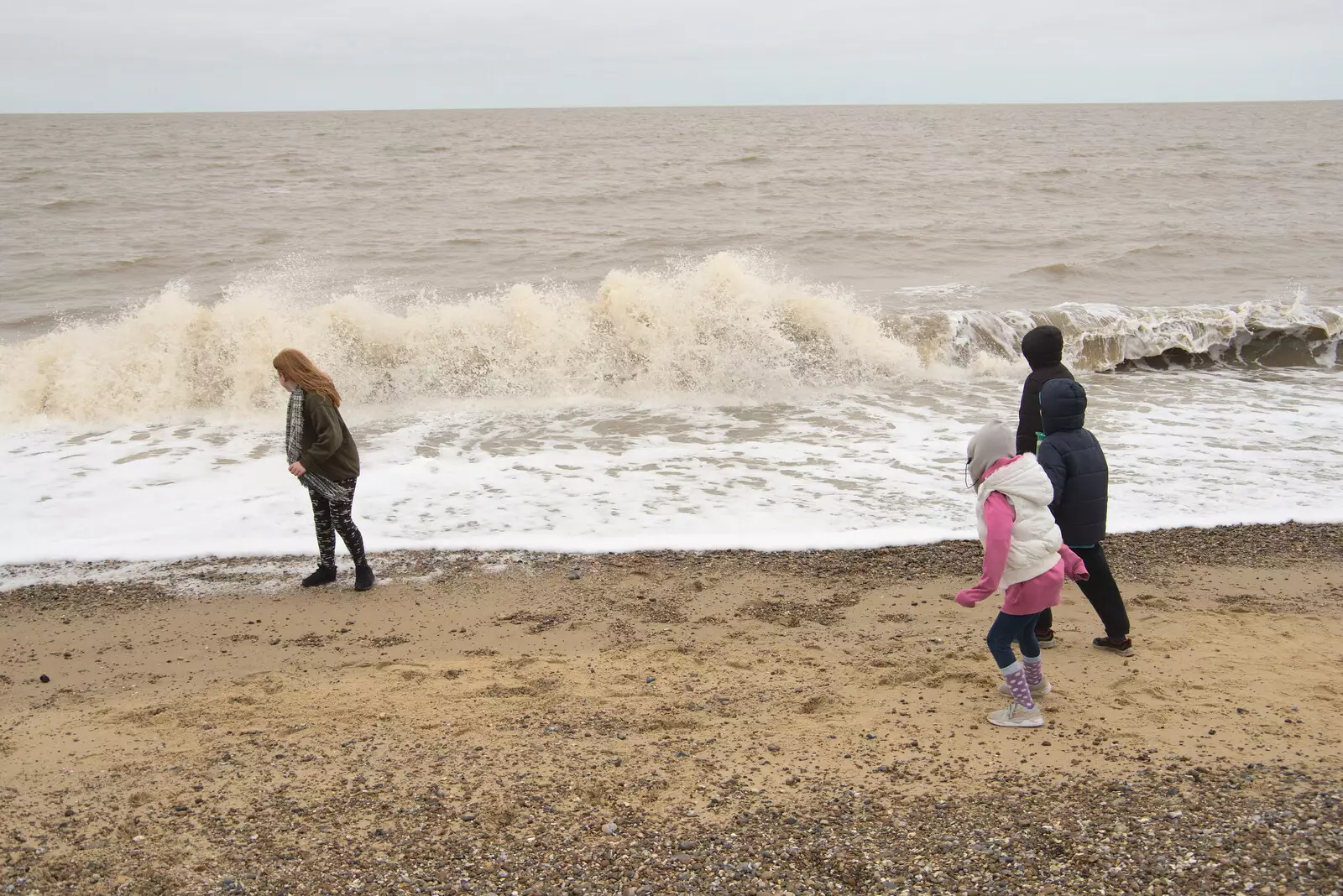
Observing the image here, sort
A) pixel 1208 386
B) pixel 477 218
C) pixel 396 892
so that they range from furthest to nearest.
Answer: pixel 477 218, pixel 1208 386, pixel 396 892

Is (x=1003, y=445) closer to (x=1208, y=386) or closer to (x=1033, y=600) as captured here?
(x=1033, y=600)

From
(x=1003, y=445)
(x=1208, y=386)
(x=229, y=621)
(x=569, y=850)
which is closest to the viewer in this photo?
(x=569, y=850)

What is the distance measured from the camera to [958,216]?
23.4 metres

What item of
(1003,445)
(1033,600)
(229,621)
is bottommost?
(229,621)

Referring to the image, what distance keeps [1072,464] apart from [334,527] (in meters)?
3.88

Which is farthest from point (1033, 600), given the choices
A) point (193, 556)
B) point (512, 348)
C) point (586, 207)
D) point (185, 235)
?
point (586, 207)

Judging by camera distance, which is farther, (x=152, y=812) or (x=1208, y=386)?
(x=1208, y=386)

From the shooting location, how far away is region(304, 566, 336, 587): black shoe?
5.73 m

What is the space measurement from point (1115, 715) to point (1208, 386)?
8367mm

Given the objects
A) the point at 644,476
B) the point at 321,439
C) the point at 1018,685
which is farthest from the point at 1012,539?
the point at 644,476

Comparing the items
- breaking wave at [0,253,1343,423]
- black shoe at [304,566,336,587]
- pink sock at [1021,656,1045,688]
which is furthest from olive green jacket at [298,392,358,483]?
breaking wave at [0,253,1343,423]

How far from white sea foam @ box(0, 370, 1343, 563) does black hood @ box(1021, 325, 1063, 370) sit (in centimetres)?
201

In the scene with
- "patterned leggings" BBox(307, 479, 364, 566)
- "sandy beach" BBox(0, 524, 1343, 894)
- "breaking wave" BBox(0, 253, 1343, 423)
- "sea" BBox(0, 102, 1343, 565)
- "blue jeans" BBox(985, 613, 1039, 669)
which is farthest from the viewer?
"breaking wave" BBox(0, 253, 1343, 423)

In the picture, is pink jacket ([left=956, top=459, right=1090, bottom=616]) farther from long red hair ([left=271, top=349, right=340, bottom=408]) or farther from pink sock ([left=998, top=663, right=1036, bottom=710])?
long red hair ([left=271, top=349, right=340, bottom=408])
